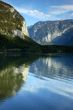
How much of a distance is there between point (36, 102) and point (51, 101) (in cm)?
217

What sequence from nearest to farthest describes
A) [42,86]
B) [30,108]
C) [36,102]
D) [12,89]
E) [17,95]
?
1. [30,108]
2. [36,102]
3. [17,95]
4. [12,89]
5. [42,86]

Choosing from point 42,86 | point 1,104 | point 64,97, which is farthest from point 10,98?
point 42,86

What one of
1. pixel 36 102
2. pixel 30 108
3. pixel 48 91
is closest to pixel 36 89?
pixel 48 91

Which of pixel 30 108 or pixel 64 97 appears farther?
pixel 64 97

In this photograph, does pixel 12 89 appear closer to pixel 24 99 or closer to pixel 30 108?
pixel 24 99

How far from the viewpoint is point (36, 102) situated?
38.5 meters

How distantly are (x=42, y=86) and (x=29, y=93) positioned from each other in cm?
812

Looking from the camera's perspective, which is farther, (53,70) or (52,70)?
(53,70)

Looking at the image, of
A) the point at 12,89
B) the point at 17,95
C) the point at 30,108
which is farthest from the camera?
the point at 12,89

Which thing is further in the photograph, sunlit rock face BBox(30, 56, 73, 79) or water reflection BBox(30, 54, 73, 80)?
sunlit rock face BBox(30, 56, 73, 79)

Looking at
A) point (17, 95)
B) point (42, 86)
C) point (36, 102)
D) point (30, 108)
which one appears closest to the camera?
point (30, 108)

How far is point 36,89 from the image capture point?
49.0 meters

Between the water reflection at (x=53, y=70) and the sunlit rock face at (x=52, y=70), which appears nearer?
the water reflection at (x=53, y=70)

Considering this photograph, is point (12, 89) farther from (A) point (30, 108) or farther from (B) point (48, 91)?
(A) point (30, 108)
